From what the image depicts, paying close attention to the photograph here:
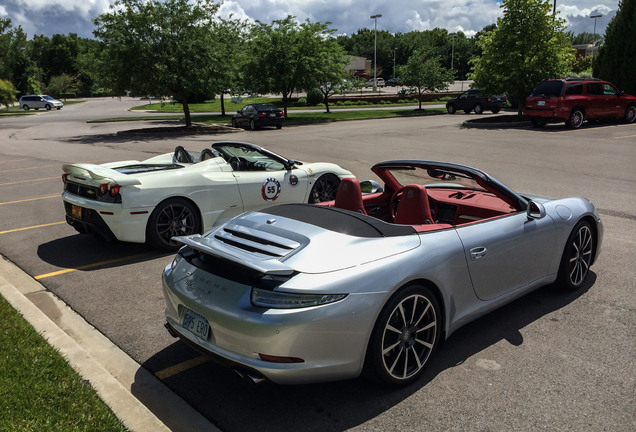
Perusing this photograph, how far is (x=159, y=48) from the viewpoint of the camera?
25797 millimetres

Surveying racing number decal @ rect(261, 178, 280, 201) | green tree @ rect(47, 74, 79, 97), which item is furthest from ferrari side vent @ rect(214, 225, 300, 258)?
green tree @ rect(47, 74, 79, 97)

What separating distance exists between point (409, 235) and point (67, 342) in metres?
2.78

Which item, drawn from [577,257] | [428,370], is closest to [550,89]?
[577,257]

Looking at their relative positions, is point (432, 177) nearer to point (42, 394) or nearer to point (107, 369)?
point (107, 369)

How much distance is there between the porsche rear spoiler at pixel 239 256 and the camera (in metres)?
3.03

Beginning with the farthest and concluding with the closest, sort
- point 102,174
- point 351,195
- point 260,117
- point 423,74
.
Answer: point 423,74
point 260,117
point 102,174
point 351,195

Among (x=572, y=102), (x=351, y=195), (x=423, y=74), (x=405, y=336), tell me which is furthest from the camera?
(x=423, y=74)

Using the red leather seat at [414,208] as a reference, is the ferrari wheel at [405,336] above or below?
below

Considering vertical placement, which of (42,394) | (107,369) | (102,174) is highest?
(102,174)

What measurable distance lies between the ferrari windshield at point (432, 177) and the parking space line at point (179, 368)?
2.24 metres

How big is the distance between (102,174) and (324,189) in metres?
3.18

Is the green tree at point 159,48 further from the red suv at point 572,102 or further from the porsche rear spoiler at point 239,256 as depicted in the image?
the porsche rear spoiler at point 239,256

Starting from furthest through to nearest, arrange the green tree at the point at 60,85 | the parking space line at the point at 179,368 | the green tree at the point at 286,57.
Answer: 1. the green tree at the point at 60,85
2. the green tree at the point at 286,57
3. the parking space line at the point at 179,368

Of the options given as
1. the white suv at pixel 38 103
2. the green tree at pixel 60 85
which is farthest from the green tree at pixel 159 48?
the green tree at pixel 60 85
